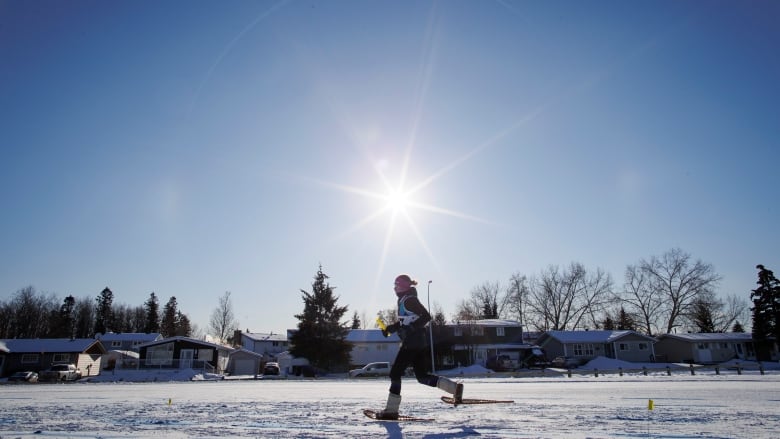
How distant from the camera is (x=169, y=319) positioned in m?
101

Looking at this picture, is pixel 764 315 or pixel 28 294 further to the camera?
pixel 28 294

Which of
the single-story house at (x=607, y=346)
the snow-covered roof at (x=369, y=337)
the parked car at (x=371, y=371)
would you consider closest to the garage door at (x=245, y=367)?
the snow-covered roof at (x=369, y=337)

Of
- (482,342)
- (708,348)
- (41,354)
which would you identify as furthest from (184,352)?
(708,348)

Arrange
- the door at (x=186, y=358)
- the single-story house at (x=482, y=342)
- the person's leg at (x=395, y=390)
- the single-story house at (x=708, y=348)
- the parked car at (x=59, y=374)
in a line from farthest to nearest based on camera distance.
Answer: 1. the single-story house at (x=708, y=348)
2. the single-story house at (x=482, y=342)
3. the door at (x=186, y=358)
4. the parked car at (x=59, y=374)
5. the person's leg at (x=395, y=390)

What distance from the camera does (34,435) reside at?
4.32 m

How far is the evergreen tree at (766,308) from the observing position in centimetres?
5578

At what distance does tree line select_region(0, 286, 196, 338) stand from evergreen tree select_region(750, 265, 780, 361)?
100m

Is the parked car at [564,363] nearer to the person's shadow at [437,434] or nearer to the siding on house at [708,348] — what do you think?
the siding on house at [708,348]

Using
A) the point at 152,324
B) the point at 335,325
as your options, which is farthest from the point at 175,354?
the point at 152,324

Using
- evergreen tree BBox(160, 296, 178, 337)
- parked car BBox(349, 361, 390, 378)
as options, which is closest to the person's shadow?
parked car BBox(349, 361, 390, 378)

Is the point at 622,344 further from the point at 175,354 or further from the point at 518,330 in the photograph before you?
the point at 175,354

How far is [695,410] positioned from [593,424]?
1.97 m

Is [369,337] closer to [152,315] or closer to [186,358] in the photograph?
[186,358]

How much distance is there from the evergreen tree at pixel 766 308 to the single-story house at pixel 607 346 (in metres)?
11.8
